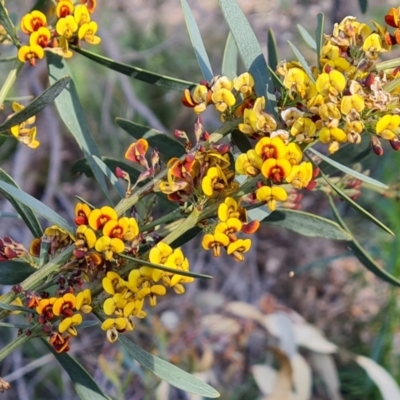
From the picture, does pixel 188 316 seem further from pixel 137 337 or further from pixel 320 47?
pixel 320 47

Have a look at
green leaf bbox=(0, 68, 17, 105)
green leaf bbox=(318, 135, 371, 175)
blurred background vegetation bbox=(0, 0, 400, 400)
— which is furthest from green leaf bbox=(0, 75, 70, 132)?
blurred background vegetation bbox=(0, 0, 400, 400)

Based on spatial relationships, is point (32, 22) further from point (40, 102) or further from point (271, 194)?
point (271, 194)

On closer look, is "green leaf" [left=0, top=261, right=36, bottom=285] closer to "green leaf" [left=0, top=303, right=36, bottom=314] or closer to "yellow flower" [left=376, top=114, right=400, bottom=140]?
"green leaf" [left=0, top=303, right=36, bottom=314]

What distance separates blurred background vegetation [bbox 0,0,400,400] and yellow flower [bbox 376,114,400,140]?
3.11 ft

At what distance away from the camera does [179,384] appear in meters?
0.57

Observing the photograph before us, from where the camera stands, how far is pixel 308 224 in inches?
27.6

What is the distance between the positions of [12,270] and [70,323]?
10cm

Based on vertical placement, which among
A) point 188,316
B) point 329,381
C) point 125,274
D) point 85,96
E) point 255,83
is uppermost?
point 255,83

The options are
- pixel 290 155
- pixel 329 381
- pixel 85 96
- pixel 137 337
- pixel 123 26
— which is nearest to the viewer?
pixel 290 155

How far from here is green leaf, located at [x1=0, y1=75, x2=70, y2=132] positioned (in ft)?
1.81

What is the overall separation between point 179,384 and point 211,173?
7.9 inches

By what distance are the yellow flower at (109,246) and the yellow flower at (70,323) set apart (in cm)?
8

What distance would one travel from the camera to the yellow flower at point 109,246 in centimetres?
51

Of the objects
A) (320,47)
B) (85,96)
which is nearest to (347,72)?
(320,47)
